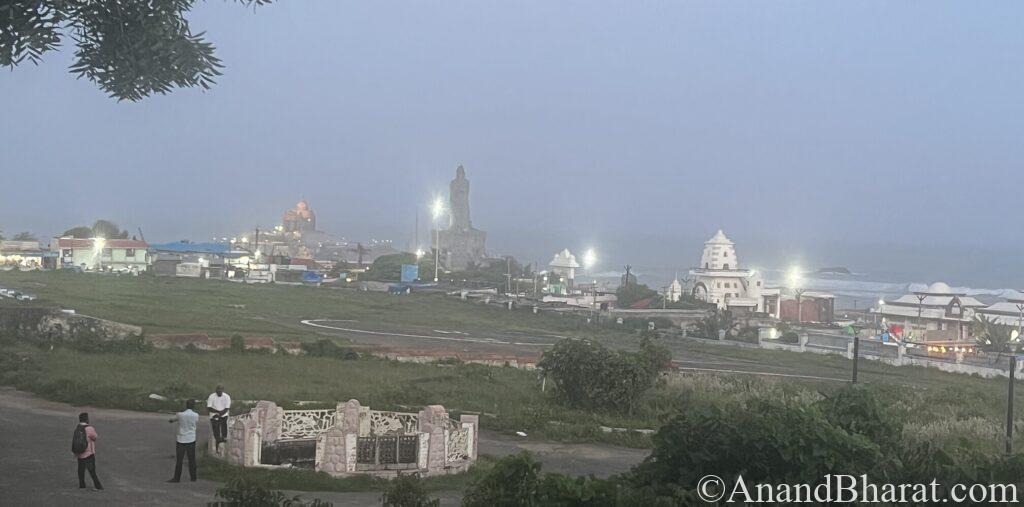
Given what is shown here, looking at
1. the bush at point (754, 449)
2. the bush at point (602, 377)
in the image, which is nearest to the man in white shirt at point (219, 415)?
the bush at point (754, 449)

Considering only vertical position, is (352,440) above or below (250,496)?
below

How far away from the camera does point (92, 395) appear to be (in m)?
17.8

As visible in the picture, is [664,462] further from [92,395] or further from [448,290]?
[448,290]

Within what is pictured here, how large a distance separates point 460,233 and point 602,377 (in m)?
92.0

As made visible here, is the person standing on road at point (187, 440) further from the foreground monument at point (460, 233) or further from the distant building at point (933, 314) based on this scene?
the foreground monument at point (460, 233)

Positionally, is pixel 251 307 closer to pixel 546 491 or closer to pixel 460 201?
pixel 546 491

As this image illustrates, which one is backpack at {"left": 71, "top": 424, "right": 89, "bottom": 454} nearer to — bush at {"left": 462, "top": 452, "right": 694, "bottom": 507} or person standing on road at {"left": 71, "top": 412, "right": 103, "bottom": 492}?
person standing on road at {"left": 71, "top": 412, "right": 103, "bottom": 492}

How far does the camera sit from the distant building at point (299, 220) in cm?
12325

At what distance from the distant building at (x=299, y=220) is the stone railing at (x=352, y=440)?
359ft

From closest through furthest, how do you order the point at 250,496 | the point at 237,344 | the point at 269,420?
the point at 250,496, the point at 269,420, the point at 237,344

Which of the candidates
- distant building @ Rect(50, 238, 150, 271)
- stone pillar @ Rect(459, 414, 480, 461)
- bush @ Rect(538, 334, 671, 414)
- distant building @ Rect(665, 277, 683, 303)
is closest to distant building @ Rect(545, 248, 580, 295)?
distant building @ Rect(665, 277, 683, 303)

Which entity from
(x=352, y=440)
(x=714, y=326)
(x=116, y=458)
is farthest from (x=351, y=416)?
(x=714, y=326)

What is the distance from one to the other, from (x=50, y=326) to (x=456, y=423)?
1590cm

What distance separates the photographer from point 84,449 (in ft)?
36.1
